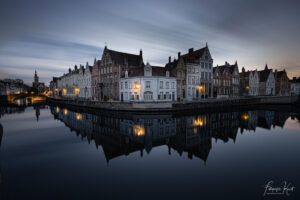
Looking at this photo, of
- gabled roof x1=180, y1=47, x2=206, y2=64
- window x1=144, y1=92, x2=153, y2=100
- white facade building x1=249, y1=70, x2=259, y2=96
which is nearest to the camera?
window x1=144, y1=92, x2=153, y2=100

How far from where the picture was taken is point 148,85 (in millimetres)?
33531

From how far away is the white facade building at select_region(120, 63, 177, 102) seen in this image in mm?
33281

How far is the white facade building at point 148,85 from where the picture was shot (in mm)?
33281

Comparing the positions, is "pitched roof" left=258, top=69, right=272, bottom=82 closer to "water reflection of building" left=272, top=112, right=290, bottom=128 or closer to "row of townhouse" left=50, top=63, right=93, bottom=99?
"water reflection of building" left=272, top=112, right=290, bottom=128

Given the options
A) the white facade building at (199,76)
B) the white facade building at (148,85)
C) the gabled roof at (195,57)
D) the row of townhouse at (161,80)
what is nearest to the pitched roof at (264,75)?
the row of townhouse at (161,80)

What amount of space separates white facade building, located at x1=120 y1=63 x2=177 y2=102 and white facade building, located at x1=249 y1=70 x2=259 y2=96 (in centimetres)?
4090

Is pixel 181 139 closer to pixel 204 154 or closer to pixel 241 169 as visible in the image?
pixel 204 154

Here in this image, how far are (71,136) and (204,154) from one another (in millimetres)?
13864

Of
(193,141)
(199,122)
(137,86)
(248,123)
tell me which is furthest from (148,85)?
(193,141)

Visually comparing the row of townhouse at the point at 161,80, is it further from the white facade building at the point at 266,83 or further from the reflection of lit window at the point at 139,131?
the reflection of lit window at the point at 139,131

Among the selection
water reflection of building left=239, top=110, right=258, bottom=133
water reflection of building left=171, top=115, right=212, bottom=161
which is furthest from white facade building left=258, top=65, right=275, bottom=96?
water reflection of building left=171, top=115, right=212, bottom=161

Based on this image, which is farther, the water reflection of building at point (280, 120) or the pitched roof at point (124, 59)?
the pitched roof at point (124, 59)

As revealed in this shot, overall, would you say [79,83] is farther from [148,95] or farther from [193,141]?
[193,141]

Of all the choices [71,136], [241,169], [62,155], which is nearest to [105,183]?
[62,155]
